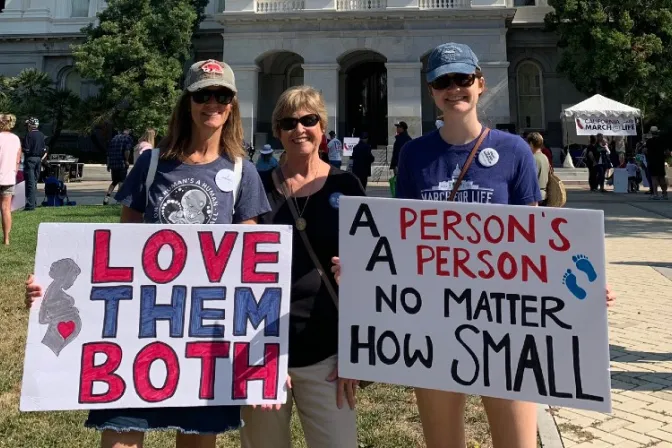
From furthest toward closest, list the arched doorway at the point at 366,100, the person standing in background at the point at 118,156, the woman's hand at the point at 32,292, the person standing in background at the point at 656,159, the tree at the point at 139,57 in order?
the arched doorway at the point at 366,100
the tree at the point at 139,57
the person standing in background at the point at 656,159
the person standing in background at the point at 118,156
the woman's hand at the point at 32,292

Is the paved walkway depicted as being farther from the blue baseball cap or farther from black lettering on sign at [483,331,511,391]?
the blue baseball cap

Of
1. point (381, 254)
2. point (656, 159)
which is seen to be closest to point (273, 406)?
point (381, 254)

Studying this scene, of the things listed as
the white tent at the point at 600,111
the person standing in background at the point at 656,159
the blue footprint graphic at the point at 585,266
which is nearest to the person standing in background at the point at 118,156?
the blue footprint graphic at the point at 585,266

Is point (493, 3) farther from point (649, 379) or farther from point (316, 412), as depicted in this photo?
point (316, 412)

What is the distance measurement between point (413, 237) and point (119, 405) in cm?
147

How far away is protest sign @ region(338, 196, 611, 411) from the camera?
2.41 m

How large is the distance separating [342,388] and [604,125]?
23.2 metres

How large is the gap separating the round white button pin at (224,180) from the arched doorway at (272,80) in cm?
2849

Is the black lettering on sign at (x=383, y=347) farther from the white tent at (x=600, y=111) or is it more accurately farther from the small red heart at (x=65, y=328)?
the white tent at (x=600, y=111)

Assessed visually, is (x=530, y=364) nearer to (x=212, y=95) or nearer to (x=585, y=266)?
(x=585, y=266)

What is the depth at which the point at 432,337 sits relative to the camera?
2.60 meters

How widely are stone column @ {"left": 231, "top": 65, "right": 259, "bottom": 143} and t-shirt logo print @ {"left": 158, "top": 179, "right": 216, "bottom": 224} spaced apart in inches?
1049

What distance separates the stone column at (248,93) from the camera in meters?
28.9

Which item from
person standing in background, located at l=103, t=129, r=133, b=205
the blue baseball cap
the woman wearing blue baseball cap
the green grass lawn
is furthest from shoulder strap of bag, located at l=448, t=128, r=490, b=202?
person standing in background, located at l=103, t=129, r=133, b=205
